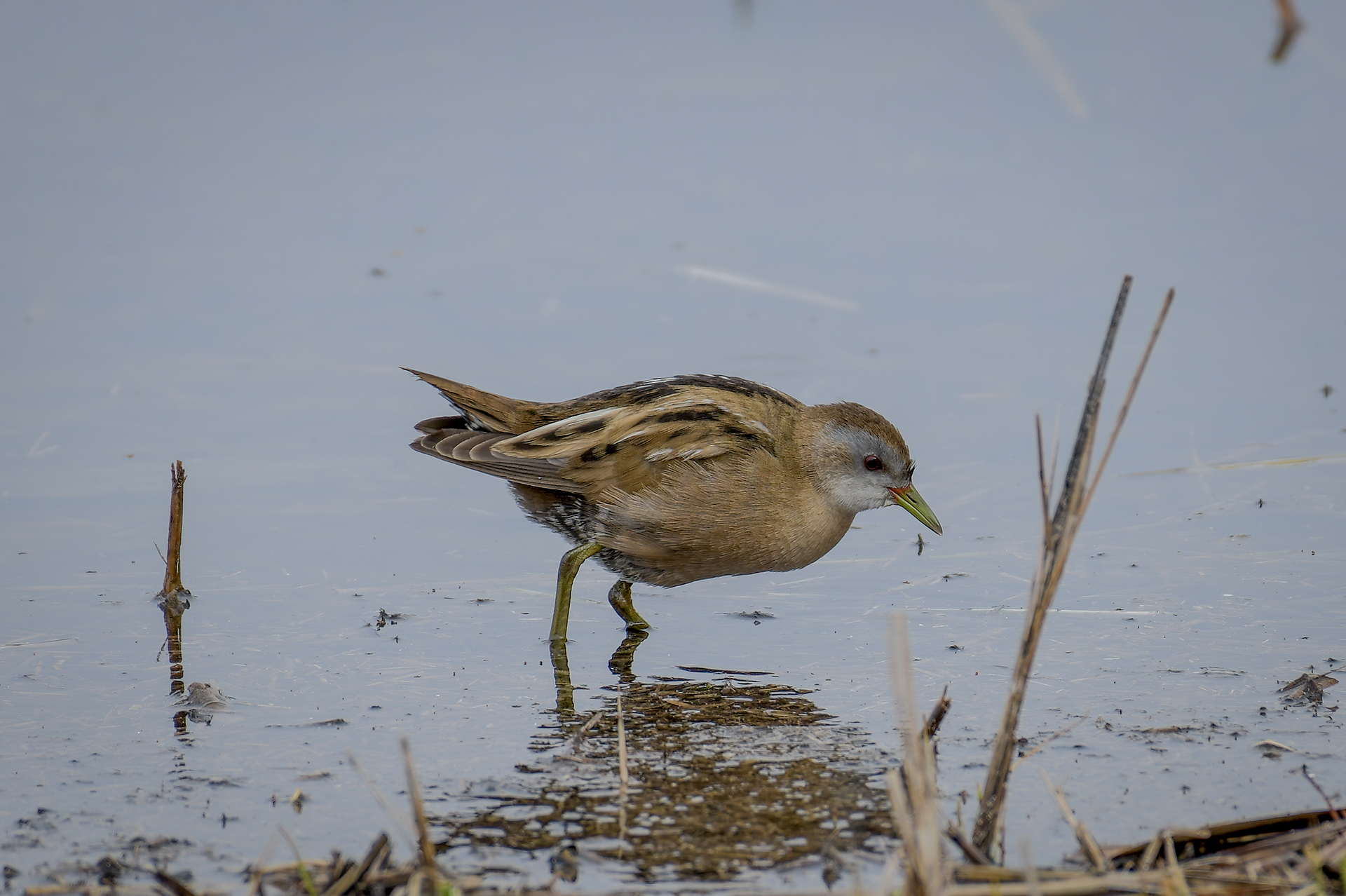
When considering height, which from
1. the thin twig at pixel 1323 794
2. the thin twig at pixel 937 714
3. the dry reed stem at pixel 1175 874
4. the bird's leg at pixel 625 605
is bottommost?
the dry reed stem at pixel 1175 874

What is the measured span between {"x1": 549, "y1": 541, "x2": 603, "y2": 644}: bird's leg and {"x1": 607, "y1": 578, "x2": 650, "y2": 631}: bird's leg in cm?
20

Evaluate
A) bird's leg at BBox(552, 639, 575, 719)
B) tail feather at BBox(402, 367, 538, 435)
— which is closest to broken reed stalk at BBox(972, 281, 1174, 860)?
bird's leg at BBox(552, 639, 575, 719)

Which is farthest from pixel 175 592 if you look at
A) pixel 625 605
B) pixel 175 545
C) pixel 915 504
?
pixel 915 504

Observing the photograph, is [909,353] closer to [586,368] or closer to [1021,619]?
[586,368]

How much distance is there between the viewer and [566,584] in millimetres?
5828

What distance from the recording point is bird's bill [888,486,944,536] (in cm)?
615

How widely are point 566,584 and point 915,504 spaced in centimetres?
150

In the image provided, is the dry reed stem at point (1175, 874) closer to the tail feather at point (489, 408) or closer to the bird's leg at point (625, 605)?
the bird's leg at point (625, 605)

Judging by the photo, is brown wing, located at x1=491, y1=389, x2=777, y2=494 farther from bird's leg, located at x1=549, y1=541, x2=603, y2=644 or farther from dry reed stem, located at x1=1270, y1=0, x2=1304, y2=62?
dry reed stem, located at x1=1270, y1=0, x2=1304, y2=62

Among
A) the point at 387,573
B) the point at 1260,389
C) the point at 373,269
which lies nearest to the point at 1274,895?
the point at 387,573

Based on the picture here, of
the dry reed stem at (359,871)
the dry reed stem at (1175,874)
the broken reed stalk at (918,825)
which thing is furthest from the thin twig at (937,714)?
the dry reed stem at (359,871)

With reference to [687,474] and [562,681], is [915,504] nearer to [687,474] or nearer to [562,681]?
[687,474]

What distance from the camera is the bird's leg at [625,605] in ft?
19.7

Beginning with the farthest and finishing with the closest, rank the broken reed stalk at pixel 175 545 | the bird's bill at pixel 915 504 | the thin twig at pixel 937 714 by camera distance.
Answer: the bird's bill at pixel 915 504 → the broken reed stalk at pixel 175 545 → the thin twig at pixel 937 714
